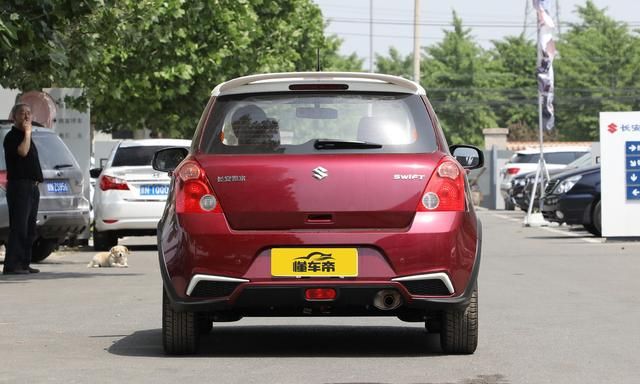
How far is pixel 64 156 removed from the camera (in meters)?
20.3

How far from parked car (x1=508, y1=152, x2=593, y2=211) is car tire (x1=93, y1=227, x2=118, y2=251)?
1588 cm

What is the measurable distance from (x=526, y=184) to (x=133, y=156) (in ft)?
58.4

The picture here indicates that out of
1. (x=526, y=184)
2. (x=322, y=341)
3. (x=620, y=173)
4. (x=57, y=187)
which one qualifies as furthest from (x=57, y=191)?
(x=526, y=184)

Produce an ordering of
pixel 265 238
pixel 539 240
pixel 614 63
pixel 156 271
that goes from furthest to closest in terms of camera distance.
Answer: pixel 614 63
pixel 539 240
pixel 156 271
pixel 265 238

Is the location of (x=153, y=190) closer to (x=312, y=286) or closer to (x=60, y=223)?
(x=60, y=223)

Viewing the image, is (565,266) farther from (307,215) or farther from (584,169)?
(307,215)

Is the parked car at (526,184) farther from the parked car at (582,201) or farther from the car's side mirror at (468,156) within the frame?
the car's side mirror at (468,156)

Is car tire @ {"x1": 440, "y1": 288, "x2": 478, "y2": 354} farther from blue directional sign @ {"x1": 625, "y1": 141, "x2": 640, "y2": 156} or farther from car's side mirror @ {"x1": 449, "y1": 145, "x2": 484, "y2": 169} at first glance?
blue directional sign @ {"x1": 625, "y1": 141, "x2": 640, "y2": 156}

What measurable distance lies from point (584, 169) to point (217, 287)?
19.8m

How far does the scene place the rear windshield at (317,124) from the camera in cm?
948

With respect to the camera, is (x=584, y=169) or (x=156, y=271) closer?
(x=156, y=271)

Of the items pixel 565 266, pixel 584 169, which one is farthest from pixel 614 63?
pixel 565 266

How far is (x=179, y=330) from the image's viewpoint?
9680 mm

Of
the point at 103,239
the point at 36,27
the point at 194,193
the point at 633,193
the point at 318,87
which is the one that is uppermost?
the point at 36,27
